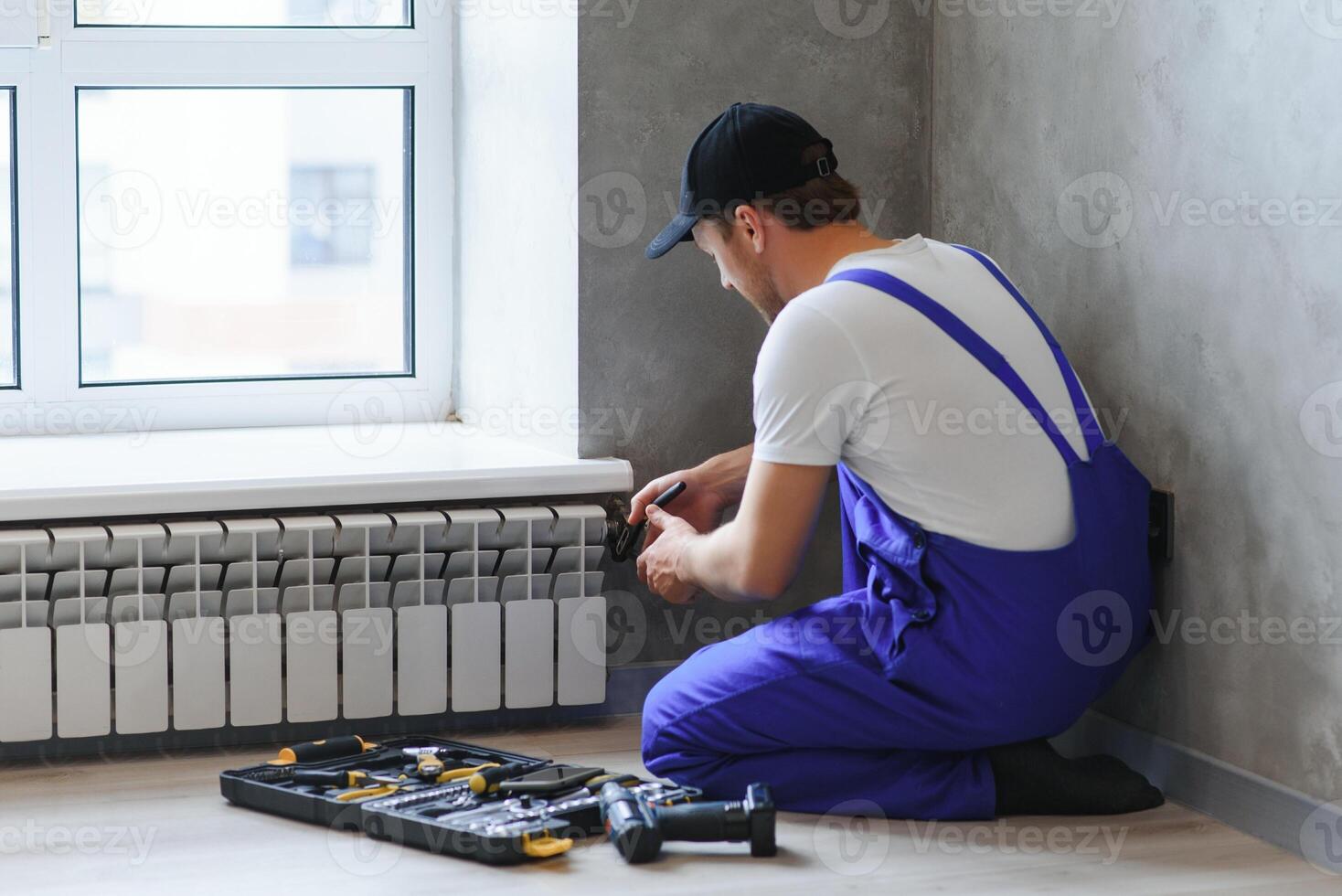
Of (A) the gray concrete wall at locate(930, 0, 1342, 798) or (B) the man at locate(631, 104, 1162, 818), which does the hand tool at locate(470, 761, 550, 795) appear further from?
(A) the gray concrete wall at locate(930, 0, 1342, 798)

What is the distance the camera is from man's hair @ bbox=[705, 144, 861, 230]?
2232 mm

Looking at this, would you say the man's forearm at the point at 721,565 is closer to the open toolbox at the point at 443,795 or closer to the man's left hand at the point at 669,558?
the man's left hand at the point at 669,558

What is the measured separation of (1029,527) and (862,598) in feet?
0.86

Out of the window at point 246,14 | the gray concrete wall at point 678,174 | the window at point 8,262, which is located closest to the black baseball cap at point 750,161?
the gray concrete wall at point 678,174

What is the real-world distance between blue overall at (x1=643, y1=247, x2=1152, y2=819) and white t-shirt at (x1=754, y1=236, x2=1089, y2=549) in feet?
0.07

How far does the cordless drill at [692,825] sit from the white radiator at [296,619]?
634mm

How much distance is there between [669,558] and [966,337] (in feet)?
1.81

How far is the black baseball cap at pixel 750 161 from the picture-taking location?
7.29 ft

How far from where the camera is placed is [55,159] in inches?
113

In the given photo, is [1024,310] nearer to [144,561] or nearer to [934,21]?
A: [934,21]

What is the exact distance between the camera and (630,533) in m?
2.62

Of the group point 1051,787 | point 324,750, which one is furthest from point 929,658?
point 324,750

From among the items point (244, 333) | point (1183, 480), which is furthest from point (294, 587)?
point (1183, 480)

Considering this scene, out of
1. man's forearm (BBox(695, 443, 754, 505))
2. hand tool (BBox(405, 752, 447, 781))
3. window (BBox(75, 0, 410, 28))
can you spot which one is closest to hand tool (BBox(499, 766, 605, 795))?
hand tool (BBox(405, 752, 447, 781))
